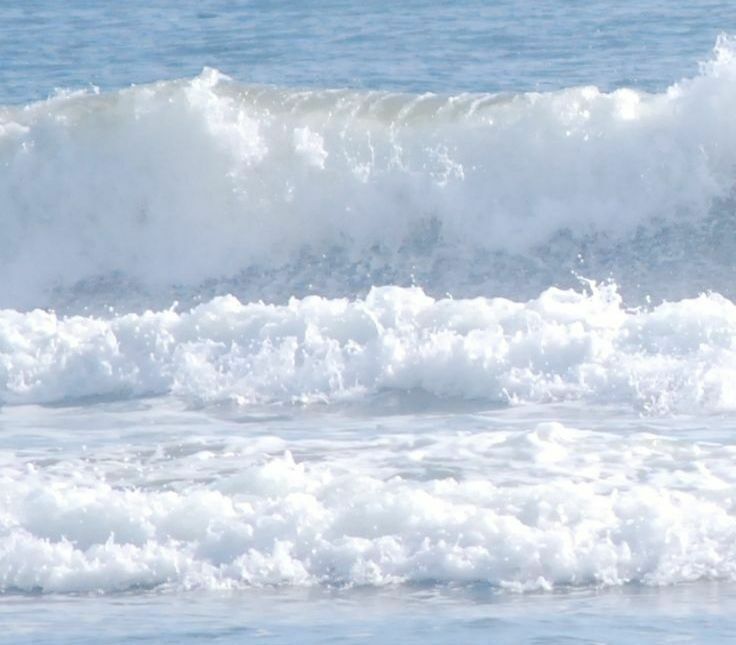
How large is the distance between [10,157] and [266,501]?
6984 mm

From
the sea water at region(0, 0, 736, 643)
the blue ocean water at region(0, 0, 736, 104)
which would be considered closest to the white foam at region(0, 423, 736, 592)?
the sea water at region(0, 0, 736, 643)

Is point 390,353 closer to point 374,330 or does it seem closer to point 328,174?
point 374,330

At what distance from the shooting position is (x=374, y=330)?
26.3 feet

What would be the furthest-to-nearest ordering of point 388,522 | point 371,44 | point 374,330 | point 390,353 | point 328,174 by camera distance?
1. point 371,44
2. point 328,174
3. point 374,330
4. point 390,353
5. point 388,522

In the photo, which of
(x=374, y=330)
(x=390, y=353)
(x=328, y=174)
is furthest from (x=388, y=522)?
(x=328, y=174)

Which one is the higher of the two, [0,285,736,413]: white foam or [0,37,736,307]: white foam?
[0,37,736,307]: white foam

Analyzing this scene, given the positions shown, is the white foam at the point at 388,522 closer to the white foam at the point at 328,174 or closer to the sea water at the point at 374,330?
the sea water at the point at 374,330

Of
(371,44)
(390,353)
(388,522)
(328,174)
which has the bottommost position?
(388,522)

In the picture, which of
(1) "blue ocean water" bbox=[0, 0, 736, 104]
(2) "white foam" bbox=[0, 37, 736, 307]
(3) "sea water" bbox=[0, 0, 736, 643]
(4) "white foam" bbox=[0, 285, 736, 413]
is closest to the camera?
(3) "sea water" bbox=[0, 0, 736, 643]

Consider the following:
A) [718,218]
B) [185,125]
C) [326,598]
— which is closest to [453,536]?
[326,598]

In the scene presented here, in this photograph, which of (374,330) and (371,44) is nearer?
(374,330)

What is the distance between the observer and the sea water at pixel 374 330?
510 cm

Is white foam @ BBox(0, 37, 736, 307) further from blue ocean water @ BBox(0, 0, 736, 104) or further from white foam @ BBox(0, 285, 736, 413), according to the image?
white foam @ BBox(0, 285, 736, 413)

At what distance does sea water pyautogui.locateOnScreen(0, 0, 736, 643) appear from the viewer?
5098 millimetres
